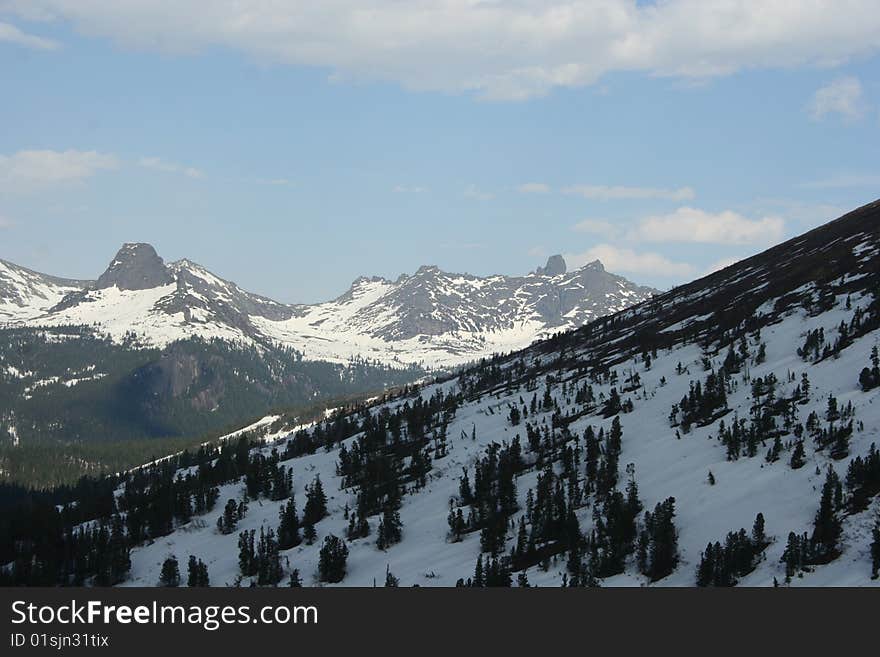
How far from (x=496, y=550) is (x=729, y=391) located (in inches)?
1167

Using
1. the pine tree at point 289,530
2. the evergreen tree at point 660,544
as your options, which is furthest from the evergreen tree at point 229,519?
the evergreen tree at point 660,544

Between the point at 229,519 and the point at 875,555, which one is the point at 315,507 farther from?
the point at 875,555

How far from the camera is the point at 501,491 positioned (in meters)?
77.1

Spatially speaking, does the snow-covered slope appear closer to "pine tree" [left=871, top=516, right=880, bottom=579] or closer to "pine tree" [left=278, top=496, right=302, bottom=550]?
"pine tree" [left=871, top=516, right=880, bottom=579]

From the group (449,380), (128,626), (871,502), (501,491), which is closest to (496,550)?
(501,491)

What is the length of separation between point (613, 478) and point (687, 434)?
378 inches

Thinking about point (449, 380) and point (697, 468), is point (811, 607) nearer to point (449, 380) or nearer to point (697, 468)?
point (697, 468)

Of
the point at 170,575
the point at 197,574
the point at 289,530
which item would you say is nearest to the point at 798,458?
the point at 289,530

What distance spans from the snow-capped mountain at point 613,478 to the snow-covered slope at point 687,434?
0.86ft

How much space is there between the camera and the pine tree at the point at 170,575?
80.3m

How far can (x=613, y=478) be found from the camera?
7062 centimetres

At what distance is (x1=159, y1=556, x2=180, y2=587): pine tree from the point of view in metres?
80.3

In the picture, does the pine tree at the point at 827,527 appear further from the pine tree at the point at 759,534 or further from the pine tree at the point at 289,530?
the pine tree at the point at 289,530

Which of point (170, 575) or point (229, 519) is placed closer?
point (170, 575)
